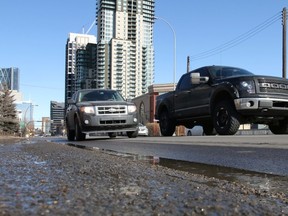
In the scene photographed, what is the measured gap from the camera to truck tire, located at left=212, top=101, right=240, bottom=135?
374 inches

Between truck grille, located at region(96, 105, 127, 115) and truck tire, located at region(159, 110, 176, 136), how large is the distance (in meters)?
2.20

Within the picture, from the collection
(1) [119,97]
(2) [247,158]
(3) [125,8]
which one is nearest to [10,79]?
(3) [125,8]

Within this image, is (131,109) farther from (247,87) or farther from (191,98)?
(247,87)

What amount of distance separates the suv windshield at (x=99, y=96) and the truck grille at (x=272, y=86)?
4.50 metres

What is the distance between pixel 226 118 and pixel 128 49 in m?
45.2

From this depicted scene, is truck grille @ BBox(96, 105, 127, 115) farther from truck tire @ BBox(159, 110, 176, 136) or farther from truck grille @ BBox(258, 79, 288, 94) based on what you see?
truck grille @ BBox(258, 79, 288, 94)

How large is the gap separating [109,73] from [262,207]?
51.8 m

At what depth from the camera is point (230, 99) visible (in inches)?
381

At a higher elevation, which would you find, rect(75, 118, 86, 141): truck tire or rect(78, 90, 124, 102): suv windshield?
rect(78, 90, 124, 102): suv windshield

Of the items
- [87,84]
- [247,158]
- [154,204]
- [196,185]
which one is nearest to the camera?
[154,204]

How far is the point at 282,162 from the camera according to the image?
14.2 feet

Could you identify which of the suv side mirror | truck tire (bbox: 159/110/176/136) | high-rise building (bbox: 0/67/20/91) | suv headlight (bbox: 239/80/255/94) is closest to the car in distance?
truck tire (bbox: 159/110/176/136)

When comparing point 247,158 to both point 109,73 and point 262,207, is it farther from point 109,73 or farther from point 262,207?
point 109,73

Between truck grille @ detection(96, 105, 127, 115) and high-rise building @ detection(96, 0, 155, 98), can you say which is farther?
high-rise building @ detection(96, 0, 155, 98)
